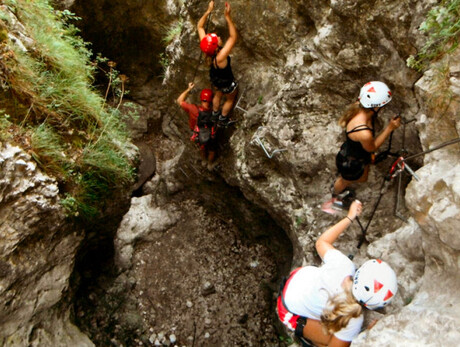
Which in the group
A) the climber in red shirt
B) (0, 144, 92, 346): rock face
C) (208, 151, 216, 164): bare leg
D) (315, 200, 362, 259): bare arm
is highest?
(315, 200, 362, 259): bare arm

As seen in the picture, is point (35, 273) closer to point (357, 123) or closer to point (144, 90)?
point (357, 123)

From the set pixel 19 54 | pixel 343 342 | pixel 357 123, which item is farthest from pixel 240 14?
pixel 343 342

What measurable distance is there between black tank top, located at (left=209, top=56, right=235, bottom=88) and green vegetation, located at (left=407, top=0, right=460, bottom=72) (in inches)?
96.6

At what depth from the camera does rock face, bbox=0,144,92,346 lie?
322 centimetres

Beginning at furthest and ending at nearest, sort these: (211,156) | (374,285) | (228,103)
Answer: (211,156), (228,103), (374,285)

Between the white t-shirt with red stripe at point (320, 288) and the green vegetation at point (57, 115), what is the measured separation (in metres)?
2.60

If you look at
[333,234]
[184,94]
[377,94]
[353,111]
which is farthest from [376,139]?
[184,94]

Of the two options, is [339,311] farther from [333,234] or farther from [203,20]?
[203,20]

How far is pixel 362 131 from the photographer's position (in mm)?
3158

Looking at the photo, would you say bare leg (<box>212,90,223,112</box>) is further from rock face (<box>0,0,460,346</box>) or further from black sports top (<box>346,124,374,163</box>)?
black sports top (<box>346,124,374,163</box>)

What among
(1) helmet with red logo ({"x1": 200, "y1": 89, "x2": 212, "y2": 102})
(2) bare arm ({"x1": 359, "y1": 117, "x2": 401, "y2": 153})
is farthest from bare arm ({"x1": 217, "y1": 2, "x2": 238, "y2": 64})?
(2) bare arm ({"x1": 359, "y1": 117, "x2": 401, "y2": 153})

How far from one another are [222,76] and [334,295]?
319 cm

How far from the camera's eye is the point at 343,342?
2.69 m

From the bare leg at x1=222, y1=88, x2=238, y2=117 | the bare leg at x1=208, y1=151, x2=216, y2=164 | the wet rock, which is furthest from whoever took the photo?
the wet rock
